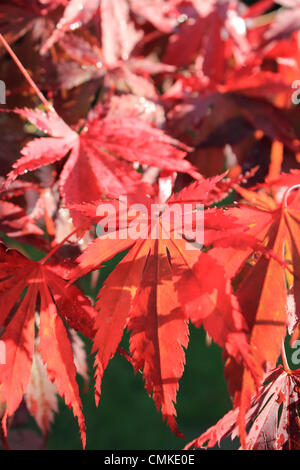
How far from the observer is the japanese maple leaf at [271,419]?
492 millimetres

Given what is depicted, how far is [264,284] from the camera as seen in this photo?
43cm

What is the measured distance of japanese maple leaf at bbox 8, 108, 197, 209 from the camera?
54 cm

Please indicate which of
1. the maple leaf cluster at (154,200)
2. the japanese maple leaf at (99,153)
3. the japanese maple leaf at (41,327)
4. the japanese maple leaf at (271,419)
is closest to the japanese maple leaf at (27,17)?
the maple leaf cluster at (154,200)

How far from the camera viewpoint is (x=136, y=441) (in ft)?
3.85

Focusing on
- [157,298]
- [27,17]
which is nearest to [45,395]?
[157,298]

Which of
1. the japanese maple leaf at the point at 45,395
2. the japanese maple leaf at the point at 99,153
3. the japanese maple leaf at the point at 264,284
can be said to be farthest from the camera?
→ the japanese maple leaf at the point at 45,395

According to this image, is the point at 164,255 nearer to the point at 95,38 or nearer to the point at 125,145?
the point at 125,145

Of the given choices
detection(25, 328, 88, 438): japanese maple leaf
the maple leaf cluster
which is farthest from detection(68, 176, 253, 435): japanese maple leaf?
detection(25, 328, 88, 438): japanese maple leaf

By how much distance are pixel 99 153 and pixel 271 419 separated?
428mm

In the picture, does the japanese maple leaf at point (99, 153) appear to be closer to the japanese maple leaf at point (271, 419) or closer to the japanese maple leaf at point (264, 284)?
the japanese maple leaf at point (264, 284)

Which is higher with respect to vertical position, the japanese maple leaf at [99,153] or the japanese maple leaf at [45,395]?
the japanese maple leaf at [99,153]

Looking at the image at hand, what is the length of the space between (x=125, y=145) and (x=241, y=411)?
14.7 inches

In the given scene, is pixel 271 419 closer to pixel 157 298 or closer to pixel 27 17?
pixel 157 298

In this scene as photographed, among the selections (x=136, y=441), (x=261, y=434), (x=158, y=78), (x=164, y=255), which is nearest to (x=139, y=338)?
(x=164, y=255)
